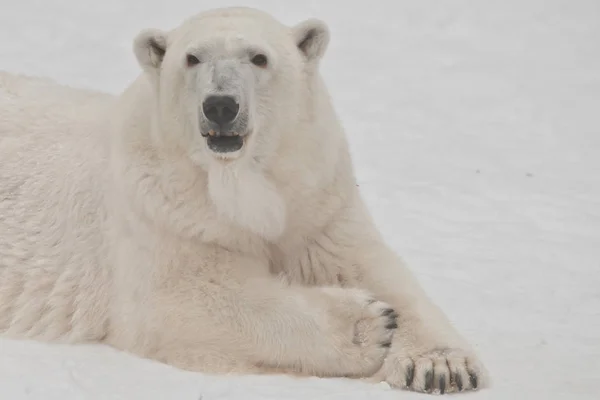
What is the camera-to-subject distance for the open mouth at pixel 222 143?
3.76 m

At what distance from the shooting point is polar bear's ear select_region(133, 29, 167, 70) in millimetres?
4164

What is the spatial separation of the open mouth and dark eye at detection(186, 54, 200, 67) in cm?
36

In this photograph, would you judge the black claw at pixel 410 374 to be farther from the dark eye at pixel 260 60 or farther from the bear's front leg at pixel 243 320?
the dark eye at pixel 260 60

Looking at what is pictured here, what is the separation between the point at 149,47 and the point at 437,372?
179 cm

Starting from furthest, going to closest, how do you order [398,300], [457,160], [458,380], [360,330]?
[457,160] → [398,300] → [360,330] → [458,380]

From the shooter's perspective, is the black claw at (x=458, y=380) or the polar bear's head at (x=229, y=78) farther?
the polar bear's head at (x=229, y=78)

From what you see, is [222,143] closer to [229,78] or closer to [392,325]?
[229,78]

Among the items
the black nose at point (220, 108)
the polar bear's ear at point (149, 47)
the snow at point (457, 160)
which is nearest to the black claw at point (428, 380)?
the snow at point (457, 160)

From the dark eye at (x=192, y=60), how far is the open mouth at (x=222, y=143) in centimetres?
36

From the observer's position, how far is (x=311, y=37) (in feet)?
14.0

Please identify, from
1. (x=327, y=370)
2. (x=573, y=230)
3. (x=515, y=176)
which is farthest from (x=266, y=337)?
(x=515, y=176)

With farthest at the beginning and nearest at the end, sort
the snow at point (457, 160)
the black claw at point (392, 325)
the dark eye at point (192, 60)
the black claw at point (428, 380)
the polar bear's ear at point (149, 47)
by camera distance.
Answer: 1. the polar bear's ear at point (149, 47)
2. the dark eye at point (192, 60)
3. the black claw at point (392, 325)
4. the snow at point (457, 160)
5. the black claw at point (428, 380)

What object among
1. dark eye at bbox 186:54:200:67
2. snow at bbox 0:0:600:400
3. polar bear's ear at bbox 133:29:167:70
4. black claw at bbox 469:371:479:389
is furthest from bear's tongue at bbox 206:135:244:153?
black claw at bbox 469:371:479:389

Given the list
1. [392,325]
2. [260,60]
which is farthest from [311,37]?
[392,325]
